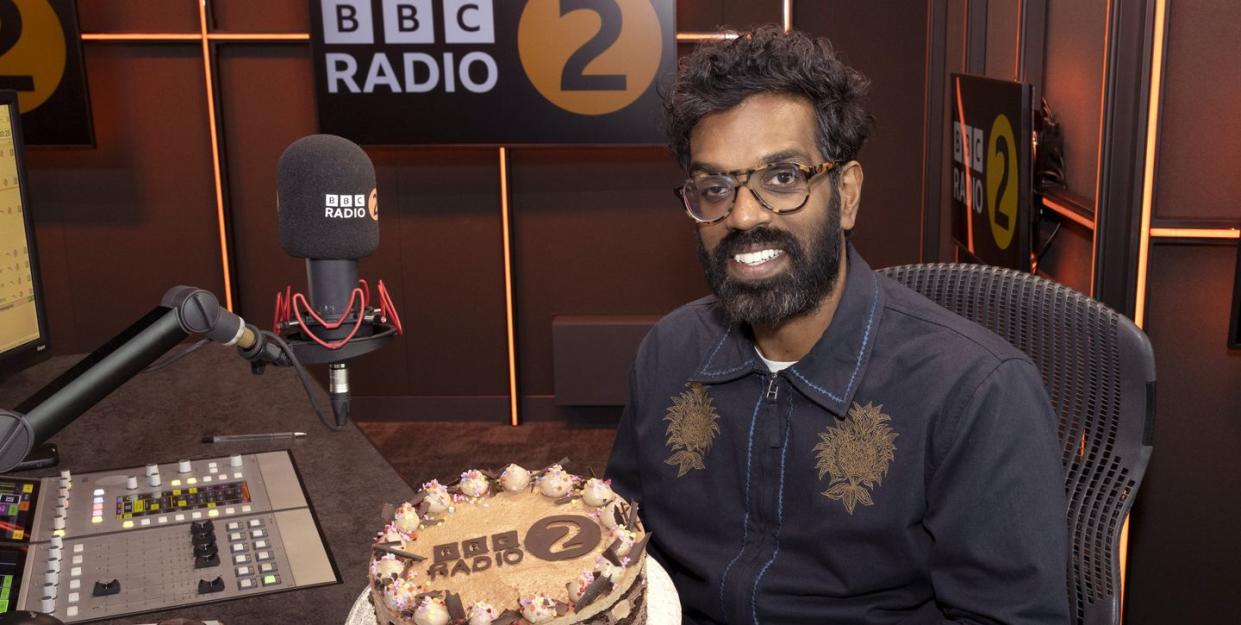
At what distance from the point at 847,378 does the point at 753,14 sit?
10.5ft

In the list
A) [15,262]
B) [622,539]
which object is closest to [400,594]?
[622,539]

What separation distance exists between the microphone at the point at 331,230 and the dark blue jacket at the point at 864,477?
67cm

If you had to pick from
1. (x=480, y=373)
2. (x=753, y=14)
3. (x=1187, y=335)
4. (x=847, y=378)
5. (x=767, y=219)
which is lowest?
(x=480, y=373)

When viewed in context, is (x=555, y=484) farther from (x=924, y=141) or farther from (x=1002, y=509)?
(x=924, y=141)

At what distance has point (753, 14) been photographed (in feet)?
14.4

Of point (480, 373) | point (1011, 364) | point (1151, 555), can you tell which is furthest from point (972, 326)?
point (480, 373)

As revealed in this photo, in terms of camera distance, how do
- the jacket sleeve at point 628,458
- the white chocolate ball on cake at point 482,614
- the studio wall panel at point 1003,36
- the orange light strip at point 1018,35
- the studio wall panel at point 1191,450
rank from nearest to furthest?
the white chocolate ball on cake at point 482,614 < the jacket sleeve at point 628,458 < the studio wall panel at point 1191,450 < the orange light strip at point 1018,35 < the studio wall panel at point 1003,36

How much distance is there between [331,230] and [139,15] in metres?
3.91

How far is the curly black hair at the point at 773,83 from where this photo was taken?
155 cm

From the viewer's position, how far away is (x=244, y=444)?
1.99m

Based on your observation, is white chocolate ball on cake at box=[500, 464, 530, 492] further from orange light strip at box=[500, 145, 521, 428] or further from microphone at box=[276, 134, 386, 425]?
orange light strip at box=[500, 145, 521, 428]

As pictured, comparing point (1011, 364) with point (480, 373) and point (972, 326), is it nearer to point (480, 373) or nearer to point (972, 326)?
point (972, 326)

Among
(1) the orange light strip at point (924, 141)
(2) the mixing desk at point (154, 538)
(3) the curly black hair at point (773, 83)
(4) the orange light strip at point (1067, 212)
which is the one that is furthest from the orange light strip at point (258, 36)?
(3) the curly black hair at point (773, 83)

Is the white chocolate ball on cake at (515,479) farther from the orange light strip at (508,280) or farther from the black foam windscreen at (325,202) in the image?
the orange light strip at (508,280)
